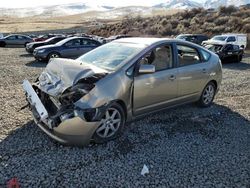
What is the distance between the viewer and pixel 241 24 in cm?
3441

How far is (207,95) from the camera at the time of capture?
7.32 metres

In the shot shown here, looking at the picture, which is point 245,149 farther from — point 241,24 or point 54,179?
point 241,24

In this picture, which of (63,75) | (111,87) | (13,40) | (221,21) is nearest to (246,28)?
(221,21)

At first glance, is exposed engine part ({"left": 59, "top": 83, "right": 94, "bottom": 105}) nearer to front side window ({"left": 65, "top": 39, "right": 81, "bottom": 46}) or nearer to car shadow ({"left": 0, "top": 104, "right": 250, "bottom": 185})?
car shadow ({"left": 0, "top": 104, "right": 250, "bottom": 185})

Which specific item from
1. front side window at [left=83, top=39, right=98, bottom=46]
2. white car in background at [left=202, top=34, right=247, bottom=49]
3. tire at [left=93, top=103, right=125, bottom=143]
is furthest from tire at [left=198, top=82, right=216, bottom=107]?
white car in background at [left=202, top=34, right=247, bottom=49]

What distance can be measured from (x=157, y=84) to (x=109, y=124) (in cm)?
→ 122

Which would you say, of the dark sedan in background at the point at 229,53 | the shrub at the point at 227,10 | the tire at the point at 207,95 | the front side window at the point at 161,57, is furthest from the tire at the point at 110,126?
the shrub at the point at 227,10

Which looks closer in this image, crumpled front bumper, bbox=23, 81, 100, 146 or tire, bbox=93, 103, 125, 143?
crumpled front bumper, bbox=23, 81, 100, 146

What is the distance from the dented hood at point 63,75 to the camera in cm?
499

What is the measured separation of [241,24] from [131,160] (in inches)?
1306

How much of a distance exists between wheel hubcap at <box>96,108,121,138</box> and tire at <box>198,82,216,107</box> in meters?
2.61

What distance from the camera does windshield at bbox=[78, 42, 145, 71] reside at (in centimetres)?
557

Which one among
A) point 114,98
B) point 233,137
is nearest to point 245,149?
point 233,137

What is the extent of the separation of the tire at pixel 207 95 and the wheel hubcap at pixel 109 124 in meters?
2.61
